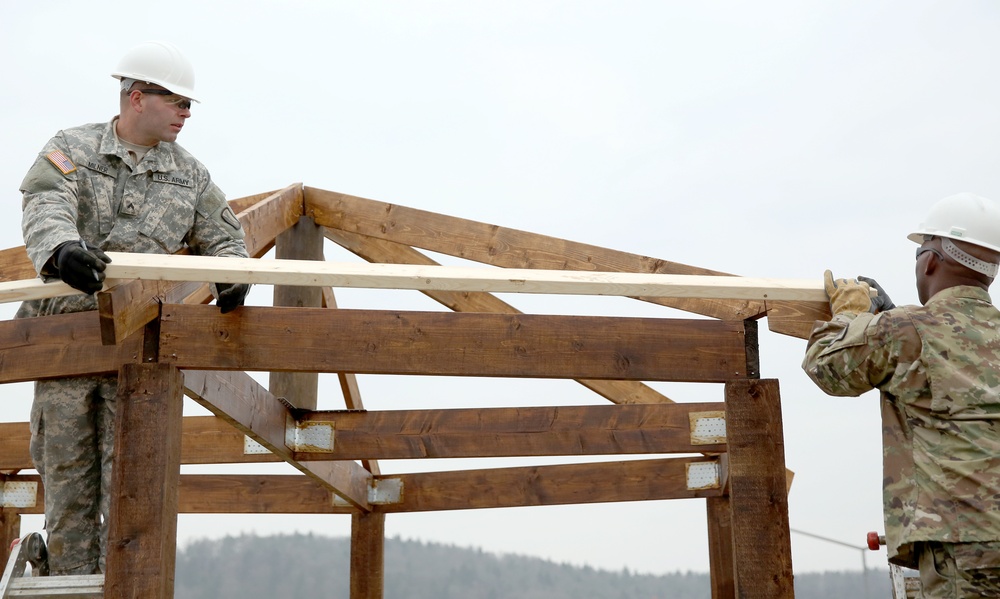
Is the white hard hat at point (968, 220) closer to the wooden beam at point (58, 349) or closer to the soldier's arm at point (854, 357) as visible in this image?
the soldier's arm at point (854, 357)

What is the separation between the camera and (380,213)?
6.73m

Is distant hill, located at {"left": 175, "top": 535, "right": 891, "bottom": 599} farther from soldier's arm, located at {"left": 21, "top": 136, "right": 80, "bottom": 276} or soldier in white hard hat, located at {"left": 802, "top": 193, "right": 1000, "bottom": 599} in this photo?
soldier in white hard hat, located at {"left": 802, "top": 193, "right": 1000, "bottom": 599}

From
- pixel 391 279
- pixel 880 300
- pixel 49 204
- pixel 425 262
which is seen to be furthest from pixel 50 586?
pixel 425 262

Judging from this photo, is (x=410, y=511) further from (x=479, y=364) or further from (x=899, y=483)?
(x=899, y=483)

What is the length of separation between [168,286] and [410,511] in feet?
14.6

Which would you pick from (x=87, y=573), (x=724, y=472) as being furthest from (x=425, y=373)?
(x=724, y=472)

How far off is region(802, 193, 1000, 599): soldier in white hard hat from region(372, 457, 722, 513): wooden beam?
4.36 m

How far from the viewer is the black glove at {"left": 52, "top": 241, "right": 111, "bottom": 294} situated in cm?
343

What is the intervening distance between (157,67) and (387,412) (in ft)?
9.15

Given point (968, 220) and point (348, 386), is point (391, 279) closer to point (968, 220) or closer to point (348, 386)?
point (968, 220)

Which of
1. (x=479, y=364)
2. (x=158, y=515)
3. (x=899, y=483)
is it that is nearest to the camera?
(x=899, y=483)

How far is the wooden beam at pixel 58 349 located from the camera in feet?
13.3

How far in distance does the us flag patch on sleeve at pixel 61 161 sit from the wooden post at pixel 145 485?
2.47ft

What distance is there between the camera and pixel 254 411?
5301 mm
